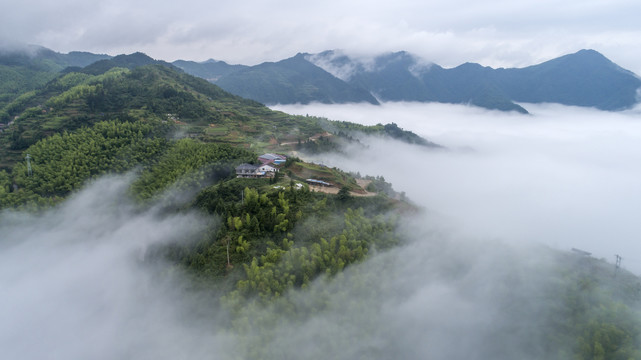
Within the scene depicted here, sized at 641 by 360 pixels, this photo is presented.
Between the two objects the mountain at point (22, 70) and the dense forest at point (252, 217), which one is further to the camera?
the mountain at point (22, 70)

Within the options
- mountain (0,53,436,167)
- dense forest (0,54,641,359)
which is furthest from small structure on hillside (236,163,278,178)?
mountain (0,53,436,167)

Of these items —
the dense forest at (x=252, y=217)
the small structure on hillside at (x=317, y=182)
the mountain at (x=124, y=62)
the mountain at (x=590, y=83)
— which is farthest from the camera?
the mountain at (x=590, y=83)

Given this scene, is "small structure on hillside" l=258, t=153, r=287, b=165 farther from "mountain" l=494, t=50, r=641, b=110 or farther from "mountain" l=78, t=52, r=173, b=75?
"mountain" l=494, t=50, r=641, b=110

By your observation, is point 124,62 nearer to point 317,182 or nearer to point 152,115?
point 152,115

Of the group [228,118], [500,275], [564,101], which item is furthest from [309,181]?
[564,101]

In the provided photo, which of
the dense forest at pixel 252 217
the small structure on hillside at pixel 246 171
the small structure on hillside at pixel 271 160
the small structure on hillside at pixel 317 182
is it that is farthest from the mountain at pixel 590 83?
the small structure on hillside at pixel 246 171

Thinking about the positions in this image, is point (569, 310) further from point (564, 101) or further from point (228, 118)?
point (564, 101)

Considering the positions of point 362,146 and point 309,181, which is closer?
point 309,181

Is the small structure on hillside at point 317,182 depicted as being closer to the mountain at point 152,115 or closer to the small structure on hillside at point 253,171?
the small structure on hillside at point 253,171
